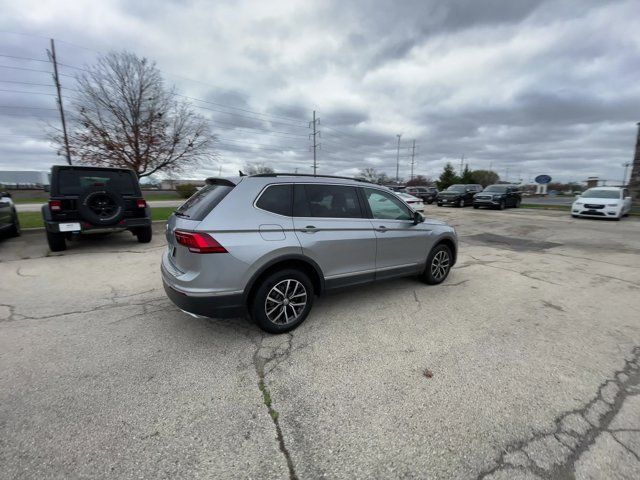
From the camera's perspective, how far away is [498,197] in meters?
21.0

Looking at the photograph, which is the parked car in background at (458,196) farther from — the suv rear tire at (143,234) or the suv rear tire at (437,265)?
the suv rear tire at (143,234)

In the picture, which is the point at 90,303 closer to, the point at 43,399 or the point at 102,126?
the point at 43,399

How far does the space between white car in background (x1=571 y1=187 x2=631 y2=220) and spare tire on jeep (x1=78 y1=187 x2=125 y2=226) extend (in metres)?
19.4

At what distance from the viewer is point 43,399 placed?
2.36 metres

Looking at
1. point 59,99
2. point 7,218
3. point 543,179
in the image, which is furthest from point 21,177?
point 543,179

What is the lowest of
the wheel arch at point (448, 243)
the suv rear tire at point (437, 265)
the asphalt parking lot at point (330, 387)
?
the asphalt parking lot at point (330, 387)

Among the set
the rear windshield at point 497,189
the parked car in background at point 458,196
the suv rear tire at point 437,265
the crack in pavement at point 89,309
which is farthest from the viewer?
the parked car in background at point 458,196

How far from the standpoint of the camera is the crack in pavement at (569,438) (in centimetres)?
184

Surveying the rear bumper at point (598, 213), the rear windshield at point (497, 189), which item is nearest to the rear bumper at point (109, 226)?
the rear bumper at point (598, 213)

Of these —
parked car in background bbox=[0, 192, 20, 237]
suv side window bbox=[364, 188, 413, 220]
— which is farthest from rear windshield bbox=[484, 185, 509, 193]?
parked car in background bbox=[0, 192, 20, 237]

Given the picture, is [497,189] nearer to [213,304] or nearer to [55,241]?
[213,304]

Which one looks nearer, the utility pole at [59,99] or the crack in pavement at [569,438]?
the crack in pavement at [569,438]

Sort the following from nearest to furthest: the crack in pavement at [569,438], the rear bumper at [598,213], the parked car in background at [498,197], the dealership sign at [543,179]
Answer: the crack in pavement at [569,438], the rear bumper at [598,213], the parked car in background at [498,197], the dealership sign at [543,179]

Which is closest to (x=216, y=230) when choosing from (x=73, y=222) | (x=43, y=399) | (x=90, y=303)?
(x=43, y=399)
